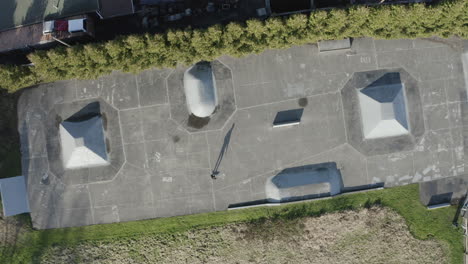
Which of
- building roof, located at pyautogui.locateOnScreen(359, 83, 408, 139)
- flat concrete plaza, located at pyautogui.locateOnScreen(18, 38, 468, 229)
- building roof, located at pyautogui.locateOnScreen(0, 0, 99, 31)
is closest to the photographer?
building roof, located at pyautogui.locateOnScreen(0, 0, 99, 31)

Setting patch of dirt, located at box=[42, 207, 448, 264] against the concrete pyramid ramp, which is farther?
patch of dirt, located at box=[42, 207, 448, 264]

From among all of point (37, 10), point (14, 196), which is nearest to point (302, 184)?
point (14, 196)

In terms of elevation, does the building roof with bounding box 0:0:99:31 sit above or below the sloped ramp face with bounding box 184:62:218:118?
above

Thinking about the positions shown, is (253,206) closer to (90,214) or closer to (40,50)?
(90,214)

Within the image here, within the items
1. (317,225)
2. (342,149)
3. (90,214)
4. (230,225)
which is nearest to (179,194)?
(230,225)

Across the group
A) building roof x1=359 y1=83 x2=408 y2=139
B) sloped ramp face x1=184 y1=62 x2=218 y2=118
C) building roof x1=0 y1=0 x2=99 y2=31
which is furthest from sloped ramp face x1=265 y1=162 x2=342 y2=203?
building roof x1=0 y1=0 x2=99 y2=31

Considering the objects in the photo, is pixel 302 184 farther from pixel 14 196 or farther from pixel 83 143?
pixel 14 196

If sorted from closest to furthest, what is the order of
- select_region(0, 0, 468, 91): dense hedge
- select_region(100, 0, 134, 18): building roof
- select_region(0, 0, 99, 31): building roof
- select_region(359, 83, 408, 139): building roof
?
select_region(0, 0, 468, 91): dense hedge
select_region(0, 0, 99, 31): building roof
select_region(100, 0, 134, 18): building roof
select_region(359, 83, 408, 139): building roof

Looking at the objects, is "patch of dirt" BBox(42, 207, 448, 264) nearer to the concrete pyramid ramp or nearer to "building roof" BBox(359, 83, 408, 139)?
"building roof" BBox(359, 83, 408, 139)
